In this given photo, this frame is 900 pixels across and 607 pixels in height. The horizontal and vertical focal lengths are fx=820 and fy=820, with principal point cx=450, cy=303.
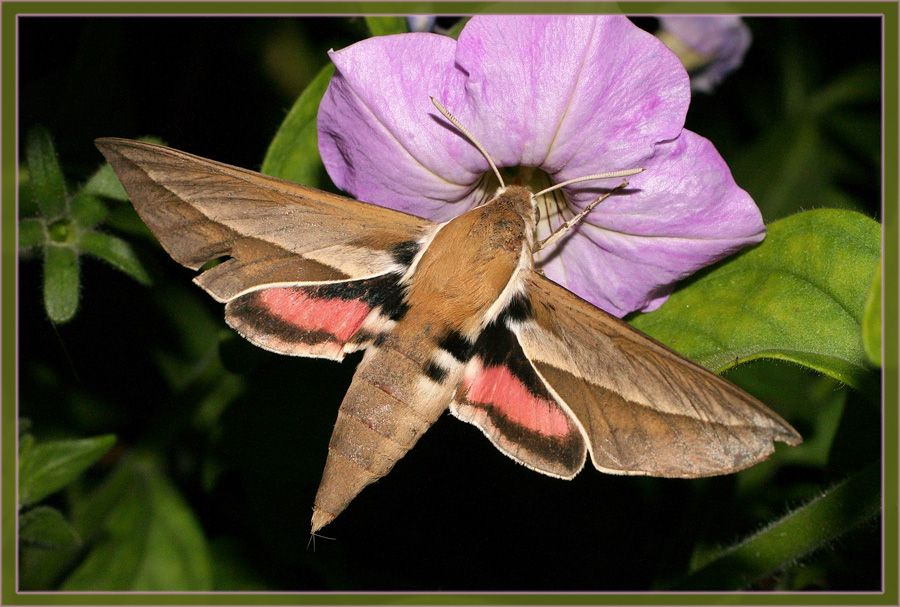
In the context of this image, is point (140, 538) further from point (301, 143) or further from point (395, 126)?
point (395, 126)

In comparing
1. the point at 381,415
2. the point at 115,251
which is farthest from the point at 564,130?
the point at 115,251

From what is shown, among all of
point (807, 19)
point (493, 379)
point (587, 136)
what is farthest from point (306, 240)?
point (807, 19)

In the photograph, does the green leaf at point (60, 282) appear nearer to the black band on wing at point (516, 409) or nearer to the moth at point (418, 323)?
the moth at point (418, 323)

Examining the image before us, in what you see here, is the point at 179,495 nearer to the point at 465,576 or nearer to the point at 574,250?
the point at 465,576

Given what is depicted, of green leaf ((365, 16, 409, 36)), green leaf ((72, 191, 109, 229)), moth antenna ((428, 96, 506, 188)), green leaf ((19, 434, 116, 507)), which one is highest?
green leaf ((365, 16, 409, 36))

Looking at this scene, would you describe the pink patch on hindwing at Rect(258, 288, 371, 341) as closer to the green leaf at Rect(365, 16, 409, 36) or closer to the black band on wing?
the black band on wing

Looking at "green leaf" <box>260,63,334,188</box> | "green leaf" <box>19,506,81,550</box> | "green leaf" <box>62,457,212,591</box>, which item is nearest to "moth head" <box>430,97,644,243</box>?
"green leaf" <box>260,63,334,188</box>
